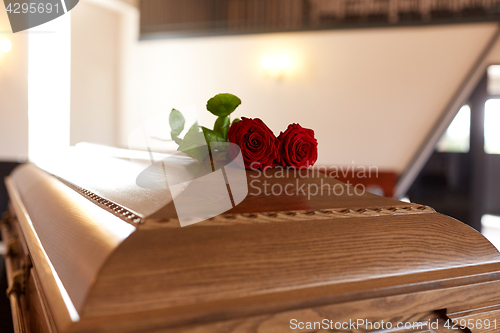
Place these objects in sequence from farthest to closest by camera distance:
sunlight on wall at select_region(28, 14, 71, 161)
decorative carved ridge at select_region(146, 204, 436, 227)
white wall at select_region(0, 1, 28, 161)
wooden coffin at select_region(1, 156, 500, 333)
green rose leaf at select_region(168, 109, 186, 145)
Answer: sunlight on wall at select_region(28, 14, 71, 161)
white wall at select_region(0, 1, 28, 161)
green rose leaf at select_region(168, 109, 186, 145)
decorative carved ridge at select_region(146, 204, 436, 227)
wooden coffin at select_region(1, 156, 500, 333)

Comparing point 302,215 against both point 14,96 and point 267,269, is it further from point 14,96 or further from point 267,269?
point 14,96

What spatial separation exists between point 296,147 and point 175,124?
35 centimetres

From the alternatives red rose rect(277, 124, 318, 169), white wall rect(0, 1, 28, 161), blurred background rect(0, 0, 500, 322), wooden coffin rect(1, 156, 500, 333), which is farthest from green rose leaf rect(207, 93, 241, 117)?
white wall rect(0, 1, 28, 161)

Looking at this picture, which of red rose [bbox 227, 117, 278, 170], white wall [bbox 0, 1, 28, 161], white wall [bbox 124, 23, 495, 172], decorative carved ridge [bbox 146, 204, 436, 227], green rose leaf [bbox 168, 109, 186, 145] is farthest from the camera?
white wall [bbox 124, 23, 495, 172]

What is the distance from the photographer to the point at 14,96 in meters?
5.04

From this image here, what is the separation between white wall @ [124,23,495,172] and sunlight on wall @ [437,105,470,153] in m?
0.25

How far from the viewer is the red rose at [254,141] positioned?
959 mm

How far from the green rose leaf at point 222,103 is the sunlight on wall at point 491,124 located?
16.7 ft

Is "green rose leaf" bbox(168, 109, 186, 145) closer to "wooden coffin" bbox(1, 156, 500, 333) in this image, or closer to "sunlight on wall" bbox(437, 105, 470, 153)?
"wooden coffin" bbox(1, 156, 500, 333)

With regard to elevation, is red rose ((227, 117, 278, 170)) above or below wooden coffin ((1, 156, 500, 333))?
above

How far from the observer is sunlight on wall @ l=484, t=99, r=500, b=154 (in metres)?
5.02

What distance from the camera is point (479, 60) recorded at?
496cm

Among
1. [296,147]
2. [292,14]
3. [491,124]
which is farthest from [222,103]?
[292,14]

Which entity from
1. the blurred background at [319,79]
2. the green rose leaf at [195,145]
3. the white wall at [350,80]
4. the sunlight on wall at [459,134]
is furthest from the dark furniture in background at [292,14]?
the green rose leaf at [195,145]
